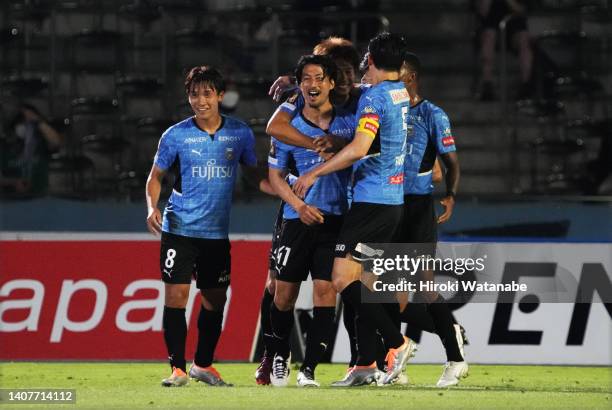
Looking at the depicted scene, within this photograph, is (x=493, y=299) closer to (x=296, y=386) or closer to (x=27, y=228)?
(x=296, y=386)

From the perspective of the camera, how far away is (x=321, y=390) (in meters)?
8.32

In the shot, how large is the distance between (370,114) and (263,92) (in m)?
6.92

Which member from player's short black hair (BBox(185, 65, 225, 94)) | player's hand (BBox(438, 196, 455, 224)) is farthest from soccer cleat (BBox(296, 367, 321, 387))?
player's short black hair (BBox(185, 65, 225, 94))

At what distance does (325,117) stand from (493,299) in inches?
144

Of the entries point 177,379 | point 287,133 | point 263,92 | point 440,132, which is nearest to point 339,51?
point 287,133

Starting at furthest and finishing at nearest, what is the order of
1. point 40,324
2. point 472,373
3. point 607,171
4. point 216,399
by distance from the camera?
point 607,171 < point 40,324 < point 472,373 < point 216,399

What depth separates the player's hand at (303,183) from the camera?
8.20 metres

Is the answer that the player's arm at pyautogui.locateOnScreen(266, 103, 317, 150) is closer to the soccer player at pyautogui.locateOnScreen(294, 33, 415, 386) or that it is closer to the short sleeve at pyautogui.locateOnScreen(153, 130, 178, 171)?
the soccer player at pyautogui.locateOnScreen(294, 33, 415, 386)

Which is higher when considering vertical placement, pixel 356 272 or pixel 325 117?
pixel 325 117

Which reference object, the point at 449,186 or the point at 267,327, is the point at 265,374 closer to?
the point at 267,327

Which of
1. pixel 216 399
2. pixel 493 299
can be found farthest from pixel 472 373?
pixel 216 399

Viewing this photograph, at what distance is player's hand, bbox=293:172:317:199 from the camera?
26.9ft

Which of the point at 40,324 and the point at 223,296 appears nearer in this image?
the point at 223,296

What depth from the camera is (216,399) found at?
25.6 feet
